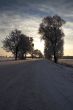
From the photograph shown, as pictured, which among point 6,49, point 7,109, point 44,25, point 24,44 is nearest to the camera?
point 7,109

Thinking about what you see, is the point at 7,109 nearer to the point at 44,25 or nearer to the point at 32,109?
the point at 32,109

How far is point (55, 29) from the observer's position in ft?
219

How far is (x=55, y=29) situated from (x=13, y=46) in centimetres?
3933

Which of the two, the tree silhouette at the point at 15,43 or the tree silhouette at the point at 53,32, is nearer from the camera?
the tree silhouette at the point at 53,32

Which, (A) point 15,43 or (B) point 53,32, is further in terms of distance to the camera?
(A) point 15,43

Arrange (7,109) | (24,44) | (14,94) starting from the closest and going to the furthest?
(7,109) → (14,94) → (24,44)

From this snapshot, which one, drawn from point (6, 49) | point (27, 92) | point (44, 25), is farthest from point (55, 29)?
point (27, 92)

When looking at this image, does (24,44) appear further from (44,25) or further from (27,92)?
(27,92)

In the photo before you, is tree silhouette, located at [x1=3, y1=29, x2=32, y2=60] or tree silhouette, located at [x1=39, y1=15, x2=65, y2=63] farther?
tree silhouette, located at [x1=3, y1=29, x2=32, y2=60]

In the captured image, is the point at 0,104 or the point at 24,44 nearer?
the point at 0,104

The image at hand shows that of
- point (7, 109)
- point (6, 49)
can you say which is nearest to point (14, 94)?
point (7, 109)

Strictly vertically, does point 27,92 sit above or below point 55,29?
below

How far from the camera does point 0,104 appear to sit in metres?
8.78

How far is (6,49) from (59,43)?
3877 cm
